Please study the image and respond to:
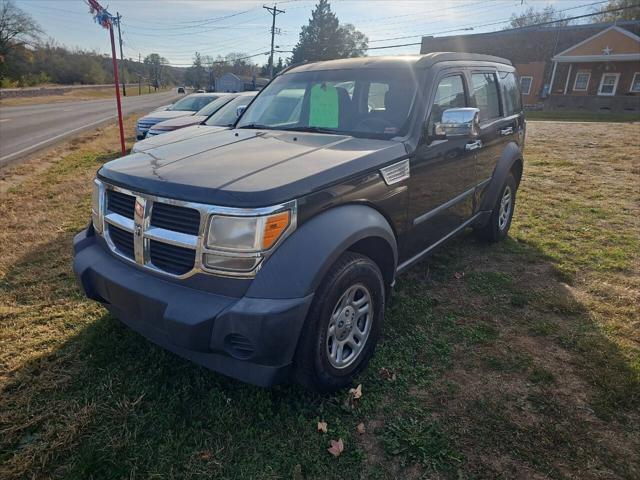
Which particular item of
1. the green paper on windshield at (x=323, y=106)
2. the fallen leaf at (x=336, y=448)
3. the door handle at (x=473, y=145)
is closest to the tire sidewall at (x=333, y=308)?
the fallen leaf at (x=336, y=448)

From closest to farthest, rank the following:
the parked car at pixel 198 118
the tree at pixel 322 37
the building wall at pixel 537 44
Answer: the parked car at pixel 198 118
the building wall at pixel 537 44
the tree at pixel 322 37

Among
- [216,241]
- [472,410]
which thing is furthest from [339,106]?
[472,410]

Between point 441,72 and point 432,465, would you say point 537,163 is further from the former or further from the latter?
point 432,465

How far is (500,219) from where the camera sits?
197 inches

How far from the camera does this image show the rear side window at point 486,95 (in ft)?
13.1

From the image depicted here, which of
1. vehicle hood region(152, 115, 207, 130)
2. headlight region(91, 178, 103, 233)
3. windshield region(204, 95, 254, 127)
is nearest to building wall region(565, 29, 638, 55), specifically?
windshield region(204, 95, 254, 127)

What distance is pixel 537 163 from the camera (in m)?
9.88

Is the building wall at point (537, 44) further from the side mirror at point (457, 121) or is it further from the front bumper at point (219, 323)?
the front bumper at point (219, 323)

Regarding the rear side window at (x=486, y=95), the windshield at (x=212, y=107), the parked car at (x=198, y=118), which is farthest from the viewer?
the windshield at (x=212, y=107)

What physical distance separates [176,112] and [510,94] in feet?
29.7

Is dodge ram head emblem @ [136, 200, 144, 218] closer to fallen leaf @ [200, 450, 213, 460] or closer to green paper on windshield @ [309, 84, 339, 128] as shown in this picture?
fallen leaf @ [200, 450, 213, 460]

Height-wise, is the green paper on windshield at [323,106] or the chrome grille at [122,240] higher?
the green paper on windshield at [323,106]

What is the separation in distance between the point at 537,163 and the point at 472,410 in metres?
9.04

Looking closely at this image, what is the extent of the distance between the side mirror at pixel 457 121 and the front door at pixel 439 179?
0.41 feet
